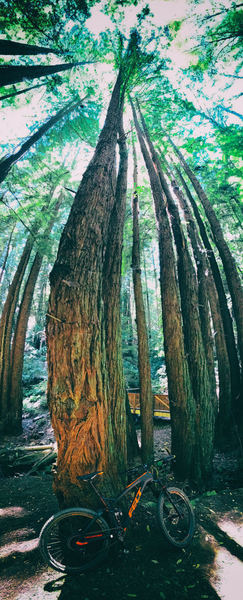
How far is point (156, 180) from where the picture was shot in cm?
632

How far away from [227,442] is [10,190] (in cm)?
1017

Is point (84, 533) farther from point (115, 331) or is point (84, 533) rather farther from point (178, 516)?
point (115, 331)

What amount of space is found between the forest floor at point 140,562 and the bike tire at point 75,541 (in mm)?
116

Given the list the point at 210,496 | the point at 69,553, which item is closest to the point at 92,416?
the point at 69,553

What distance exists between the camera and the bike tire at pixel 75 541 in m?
2.33

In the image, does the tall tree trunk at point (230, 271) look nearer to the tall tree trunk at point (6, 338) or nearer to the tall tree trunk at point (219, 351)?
the tall tree trunk at point (219, 351)

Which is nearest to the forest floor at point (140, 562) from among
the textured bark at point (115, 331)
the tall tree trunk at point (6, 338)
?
the textured bark at point (115, 331)

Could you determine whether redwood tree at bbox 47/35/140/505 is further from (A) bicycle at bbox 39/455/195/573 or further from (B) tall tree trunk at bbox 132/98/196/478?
(B) tall tree trunk at bbox 132/98/196/478

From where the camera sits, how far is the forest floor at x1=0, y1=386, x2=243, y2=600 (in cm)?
211

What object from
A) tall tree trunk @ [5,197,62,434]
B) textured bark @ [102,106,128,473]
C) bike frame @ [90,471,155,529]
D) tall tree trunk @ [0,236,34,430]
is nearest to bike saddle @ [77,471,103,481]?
bike frame @ [90,471,155,529]

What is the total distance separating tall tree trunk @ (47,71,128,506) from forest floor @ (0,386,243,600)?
2.09 ft

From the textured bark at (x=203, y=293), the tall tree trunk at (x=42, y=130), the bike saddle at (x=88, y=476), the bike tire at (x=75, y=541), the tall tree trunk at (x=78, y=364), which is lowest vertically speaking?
the bike tire at (x=75, y=541)

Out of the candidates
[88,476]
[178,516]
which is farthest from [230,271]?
[88,476]

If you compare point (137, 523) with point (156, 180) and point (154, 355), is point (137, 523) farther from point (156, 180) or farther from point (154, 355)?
point (154, 355)
